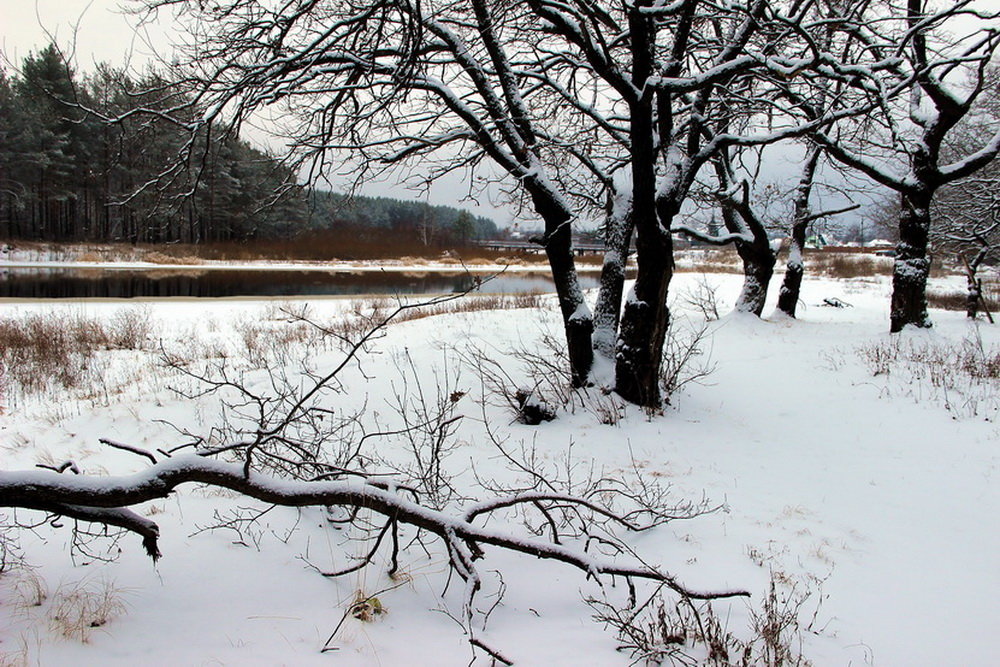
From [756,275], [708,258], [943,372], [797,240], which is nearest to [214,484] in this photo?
[943,372]

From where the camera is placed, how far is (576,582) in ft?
10.2

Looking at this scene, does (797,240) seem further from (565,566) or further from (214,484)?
(214,484)

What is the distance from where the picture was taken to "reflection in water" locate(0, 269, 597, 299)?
21809 millimetres

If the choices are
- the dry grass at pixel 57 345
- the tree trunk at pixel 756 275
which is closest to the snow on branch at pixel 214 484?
the dry grass at pixel 57 345

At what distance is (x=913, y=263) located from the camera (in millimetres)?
10250

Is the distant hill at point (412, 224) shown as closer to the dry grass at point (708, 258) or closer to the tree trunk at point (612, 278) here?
the dry grass at point (708, 258)

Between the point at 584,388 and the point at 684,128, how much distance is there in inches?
136

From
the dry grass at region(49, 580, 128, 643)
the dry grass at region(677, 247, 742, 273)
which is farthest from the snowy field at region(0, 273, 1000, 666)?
the dry grass at region(677, 247, 742, 273)

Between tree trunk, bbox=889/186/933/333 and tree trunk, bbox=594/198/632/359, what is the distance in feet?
21.5

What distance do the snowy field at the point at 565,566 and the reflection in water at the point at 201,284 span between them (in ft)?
54.2

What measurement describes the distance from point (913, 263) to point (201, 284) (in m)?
28.3

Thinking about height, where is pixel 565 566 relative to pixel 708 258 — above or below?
below

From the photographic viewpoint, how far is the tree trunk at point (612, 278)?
7129 mm

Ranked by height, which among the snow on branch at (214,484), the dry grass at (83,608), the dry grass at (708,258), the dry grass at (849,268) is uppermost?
the dry grass at (708,258)
